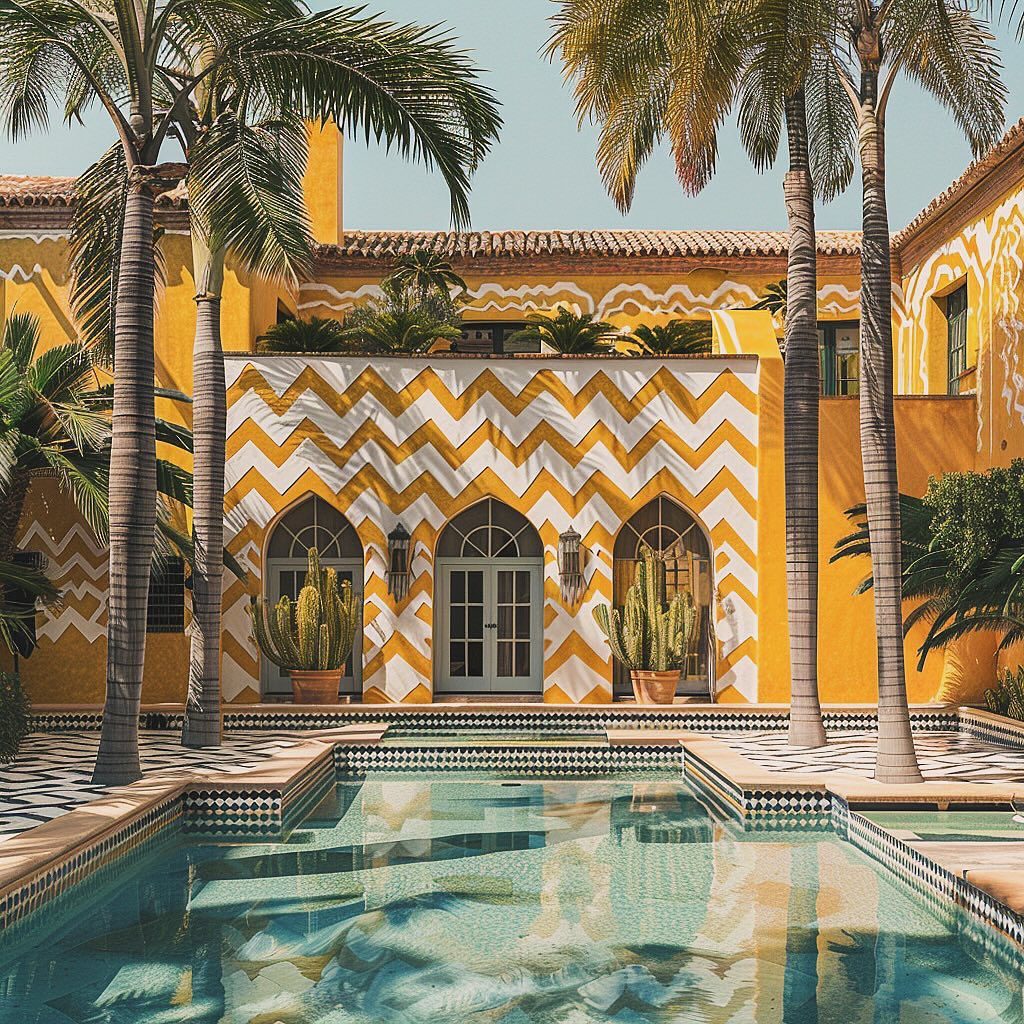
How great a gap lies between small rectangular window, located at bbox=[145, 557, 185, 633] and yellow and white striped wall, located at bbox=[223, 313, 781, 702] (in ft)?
2.06

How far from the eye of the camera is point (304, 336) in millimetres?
15656

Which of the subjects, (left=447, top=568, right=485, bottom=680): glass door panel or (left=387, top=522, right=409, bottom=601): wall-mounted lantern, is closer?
(left=387, top=522, right=409, bottom=601): wall-mounted lantern

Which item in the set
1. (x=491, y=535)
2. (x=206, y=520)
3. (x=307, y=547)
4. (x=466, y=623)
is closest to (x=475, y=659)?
(x=466, y=623)

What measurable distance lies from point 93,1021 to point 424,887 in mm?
2687

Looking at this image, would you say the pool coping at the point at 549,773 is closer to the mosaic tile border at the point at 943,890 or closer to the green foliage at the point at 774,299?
the mosaic tile border at the point at 943,890

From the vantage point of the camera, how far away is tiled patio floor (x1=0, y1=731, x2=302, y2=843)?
8.65 meters

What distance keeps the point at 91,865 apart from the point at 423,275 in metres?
11.3

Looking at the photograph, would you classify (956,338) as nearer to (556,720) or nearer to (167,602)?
(556,720)

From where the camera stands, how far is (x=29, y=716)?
12.2m

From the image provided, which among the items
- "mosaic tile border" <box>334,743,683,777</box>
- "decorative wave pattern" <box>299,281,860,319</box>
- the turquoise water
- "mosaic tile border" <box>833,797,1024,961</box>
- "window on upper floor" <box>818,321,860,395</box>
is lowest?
the turquoise water

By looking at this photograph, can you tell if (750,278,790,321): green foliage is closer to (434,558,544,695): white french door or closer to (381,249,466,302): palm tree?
(381,249,466,302): palm tree

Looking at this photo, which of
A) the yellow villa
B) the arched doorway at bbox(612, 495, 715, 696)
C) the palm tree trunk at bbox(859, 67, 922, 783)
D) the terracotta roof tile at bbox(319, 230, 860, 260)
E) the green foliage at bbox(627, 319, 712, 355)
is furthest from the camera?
the terracotta roof tile at bbox(319, 230, 860, 260)

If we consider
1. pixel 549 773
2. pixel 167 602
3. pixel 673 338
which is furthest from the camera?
pixel 673 338

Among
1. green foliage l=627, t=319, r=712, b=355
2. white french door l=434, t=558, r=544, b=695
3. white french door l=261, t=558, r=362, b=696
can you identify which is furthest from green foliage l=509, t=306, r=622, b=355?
white french door l=261, t=558, r=362, b=696
